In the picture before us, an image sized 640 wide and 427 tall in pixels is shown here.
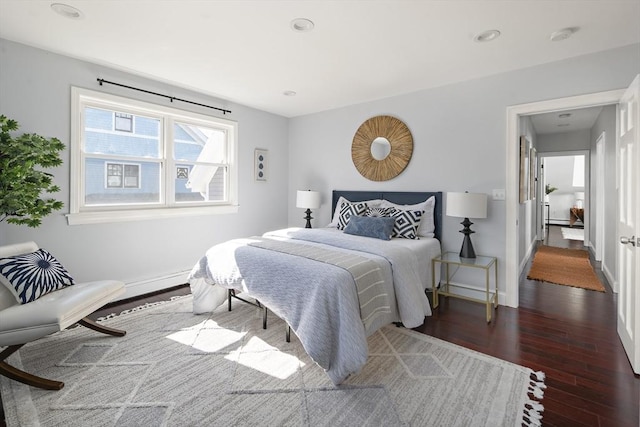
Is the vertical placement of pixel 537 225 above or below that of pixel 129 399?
above

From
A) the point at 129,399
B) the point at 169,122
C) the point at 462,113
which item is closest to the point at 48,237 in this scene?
the point at 169,122

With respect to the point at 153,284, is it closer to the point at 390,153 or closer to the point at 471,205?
the point at 390,153

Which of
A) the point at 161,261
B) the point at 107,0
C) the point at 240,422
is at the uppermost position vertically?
the point at 107,0

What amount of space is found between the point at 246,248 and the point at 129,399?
134 centimetres

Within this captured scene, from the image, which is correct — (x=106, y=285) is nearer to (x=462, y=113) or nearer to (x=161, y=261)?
(x=161, y=261)

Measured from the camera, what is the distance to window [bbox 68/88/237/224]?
3219 millimetres

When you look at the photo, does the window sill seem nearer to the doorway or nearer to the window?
the window

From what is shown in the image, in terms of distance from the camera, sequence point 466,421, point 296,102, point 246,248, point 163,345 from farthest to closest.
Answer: point 296,102, point 246,248, point 163,345, point 466,421

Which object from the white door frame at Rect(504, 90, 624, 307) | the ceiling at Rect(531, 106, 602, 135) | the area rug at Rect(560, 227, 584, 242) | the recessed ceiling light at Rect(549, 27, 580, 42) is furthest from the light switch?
the area rug at Rect(560, 227, 584, 242)

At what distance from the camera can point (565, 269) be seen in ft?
15.5

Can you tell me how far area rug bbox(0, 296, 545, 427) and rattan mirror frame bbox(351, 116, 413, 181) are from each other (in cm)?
219

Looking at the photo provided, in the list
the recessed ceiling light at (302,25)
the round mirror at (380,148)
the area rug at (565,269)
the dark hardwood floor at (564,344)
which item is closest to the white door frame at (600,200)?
the area rug at (565,269)

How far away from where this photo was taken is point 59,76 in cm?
298

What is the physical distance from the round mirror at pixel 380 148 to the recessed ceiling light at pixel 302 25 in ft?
6.75
